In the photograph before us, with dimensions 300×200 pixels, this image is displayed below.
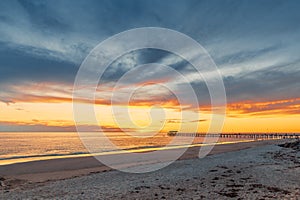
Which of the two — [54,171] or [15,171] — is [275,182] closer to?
[54,171]

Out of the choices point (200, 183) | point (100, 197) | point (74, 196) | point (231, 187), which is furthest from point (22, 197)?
point (231, 187)

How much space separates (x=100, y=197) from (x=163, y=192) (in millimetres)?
3538

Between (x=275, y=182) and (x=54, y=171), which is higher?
(x=275, y=182)

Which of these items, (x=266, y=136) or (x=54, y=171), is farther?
(x=266, y=136)

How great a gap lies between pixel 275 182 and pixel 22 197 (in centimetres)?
1552

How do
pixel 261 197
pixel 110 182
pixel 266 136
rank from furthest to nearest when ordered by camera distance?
pixel 266 136
pixel 110 182
pixel 261 197

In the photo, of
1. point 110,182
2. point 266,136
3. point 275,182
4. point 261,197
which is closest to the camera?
point 261,197

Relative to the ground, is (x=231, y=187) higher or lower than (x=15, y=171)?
higher

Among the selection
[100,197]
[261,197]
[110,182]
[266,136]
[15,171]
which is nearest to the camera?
[261,197]

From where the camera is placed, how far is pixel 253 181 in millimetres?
17688

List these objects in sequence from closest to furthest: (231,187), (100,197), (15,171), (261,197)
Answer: (261,197)
(100,197)
(231,187)
(15,171)

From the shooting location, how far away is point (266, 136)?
6063 inches

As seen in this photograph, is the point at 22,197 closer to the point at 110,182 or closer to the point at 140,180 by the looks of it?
the point at 110,182

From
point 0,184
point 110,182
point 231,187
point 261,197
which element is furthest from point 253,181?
point 0,184
